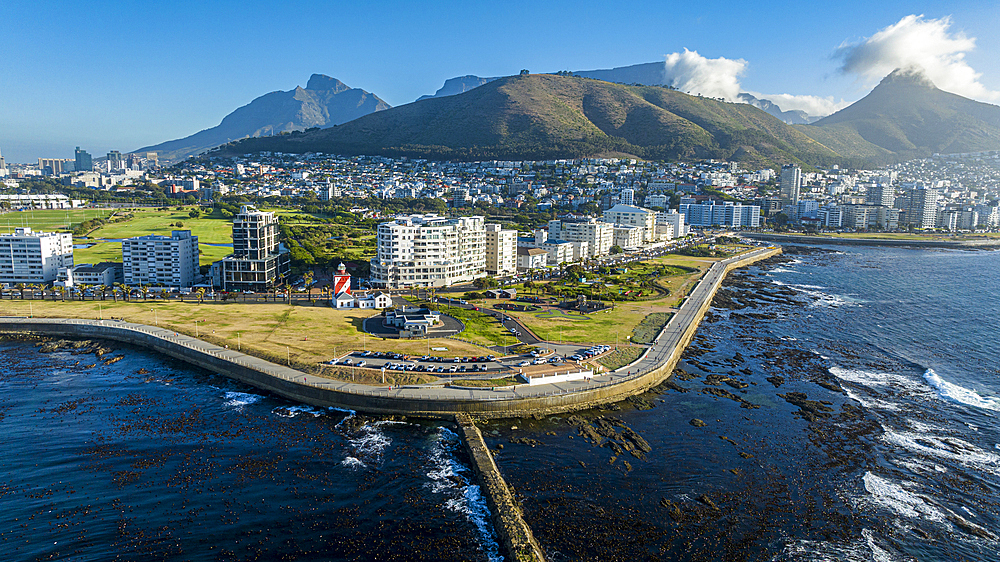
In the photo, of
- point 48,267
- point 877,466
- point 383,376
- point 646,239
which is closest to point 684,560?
point 877,466

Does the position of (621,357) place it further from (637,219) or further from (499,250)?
(637,219)

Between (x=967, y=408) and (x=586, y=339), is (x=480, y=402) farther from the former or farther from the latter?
(x=967, y=408)

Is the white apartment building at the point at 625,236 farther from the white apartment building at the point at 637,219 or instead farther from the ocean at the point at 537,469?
the ocean at the point at 537,469

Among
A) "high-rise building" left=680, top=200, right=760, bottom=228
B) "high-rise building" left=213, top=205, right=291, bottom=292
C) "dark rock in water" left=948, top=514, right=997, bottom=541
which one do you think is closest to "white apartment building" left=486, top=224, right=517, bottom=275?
"high-rise building" left=213, top=205, right=291, bottom=292

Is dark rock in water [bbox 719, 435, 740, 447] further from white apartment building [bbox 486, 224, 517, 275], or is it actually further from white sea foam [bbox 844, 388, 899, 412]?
white apartment building [bbox 486, 224, 517, 275]

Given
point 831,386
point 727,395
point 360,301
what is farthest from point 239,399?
point 831,386

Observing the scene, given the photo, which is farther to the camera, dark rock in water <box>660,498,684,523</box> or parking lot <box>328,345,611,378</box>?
parking lot <box>328,345,611,378</box>

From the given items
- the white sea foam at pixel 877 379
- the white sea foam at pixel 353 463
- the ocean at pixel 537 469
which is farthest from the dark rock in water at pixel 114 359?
the white sea foam at pixel 877 379
